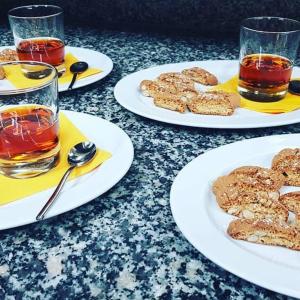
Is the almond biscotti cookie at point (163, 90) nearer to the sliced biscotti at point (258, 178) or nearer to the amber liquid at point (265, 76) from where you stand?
the amber liquid at point (265, 76)

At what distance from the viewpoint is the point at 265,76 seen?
88 cm

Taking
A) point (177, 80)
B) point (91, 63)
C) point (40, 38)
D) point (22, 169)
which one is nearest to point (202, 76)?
Answer: point (177, 80)

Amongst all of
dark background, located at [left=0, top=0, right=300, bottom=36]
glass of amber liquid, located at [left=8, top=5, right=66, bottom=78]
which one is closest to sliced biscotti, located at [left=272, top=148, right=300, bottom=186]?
glass of amber liquid, located at [left=8, top=5, right=66, bottom=78]

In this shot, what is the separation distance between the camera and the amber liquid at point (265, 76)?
2.89ft

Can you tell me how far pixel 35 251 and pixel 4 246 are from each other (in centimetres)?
4

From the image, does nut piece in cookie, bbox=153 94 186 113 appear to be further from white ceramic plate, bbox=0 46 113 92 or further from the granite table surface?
white ceramic plate, bbox=0 46 113 92

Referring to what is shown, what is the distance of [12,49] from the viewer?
119 centimetres

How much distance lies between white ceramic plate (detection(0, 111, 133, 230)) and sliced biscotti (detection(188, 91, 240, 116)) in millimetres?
184

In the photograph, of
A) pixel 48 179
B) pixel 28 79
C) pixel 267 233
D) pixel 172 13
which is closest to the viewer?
pixel 267 233

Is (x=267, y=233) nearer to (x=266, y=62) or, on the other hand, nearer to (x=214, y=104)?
(x=214, y=104)

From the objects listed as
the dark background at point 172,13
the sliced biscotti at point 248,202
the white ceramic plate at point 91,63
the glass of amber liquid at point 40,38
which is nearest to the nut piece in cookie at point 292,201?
the sliced biscotti at point 248,202

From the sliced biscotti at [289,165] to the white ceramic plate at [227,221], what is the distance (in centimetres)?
1

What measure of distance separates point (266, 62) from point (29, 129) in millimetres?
521

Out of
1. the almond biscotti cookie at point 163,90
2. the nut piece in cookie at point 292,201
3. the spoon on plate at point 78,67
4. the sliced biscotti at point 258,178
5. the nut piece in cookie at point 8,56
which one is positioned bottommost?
the nut piece in cookie at point 8,56
